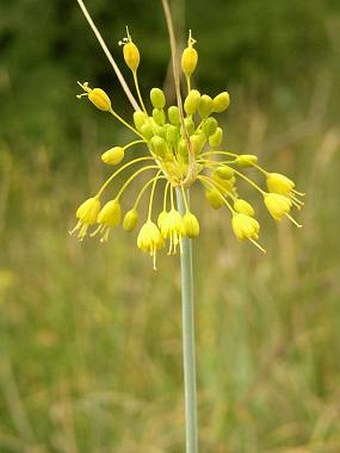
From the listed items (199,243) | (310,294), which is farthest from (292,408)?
(199,243)

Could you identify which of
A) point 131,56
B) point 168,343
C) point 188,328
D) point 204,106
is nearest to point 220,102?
point 204,106

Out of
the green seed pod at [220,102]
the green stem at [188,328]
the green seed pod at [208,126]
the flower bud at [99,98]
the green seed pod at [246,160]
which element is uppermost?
the flower bud at [99,98]

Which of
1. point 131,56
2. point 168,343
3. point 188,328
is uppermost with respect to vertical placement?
point 168,343

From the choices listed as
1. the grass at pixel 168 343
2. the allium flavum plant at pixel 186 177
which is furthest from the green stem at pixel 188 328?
the grass at pixel 168 343

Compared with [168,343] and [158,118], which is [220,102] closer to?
[158,118]

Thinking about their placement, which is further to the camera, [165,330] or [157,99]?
[165,330]

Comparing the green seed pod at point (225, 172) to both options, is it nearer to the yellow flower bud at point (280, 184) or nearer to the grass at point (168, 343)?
the yellow flower bud at point (280, 184)

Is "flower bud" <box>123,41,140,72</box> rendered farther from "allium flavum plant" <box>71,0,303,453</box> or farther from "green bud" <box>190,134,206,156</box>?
"green bud" <box>190,134,206,156</box>
